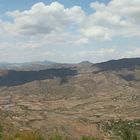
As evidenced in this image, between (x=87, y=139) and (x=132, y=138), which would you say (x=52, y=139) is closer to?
(x=87, y=139)

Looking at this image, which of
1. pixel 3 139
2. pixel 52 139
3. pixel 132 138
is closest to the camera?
pixel 3 139

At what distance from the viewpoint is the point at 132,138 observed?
125 meters

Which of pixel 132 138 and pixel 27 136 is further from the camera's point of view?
pixel 132 138

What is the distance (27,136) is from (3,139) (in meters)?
5.86

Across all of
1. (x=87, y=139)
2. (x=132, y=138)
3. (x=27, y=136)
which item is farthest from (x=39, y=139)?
(x=132, y=138)

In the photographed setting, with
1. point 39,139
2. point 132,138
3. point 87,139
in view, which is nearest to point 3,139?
point 39,139

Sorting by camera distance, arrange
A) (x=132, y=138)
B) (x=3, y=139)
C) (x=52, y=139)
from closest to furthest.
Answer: (x=3, y=139) < (x=52, y=139) < (x=132, y=138)

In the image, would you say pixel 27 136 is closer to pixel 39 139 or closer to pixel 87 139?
pixel 39 139

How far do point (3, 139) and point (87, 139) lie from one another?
24.8m

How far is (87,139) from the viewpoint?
104m

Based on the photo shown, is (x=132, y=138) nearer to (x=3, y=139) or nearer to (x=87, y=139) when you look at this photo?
(x=87, y=139)

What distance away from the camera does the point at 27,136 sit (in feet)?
304

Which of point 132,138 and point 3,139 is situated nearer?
point 3,139

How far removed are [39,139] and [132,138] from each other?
41.5 meters
